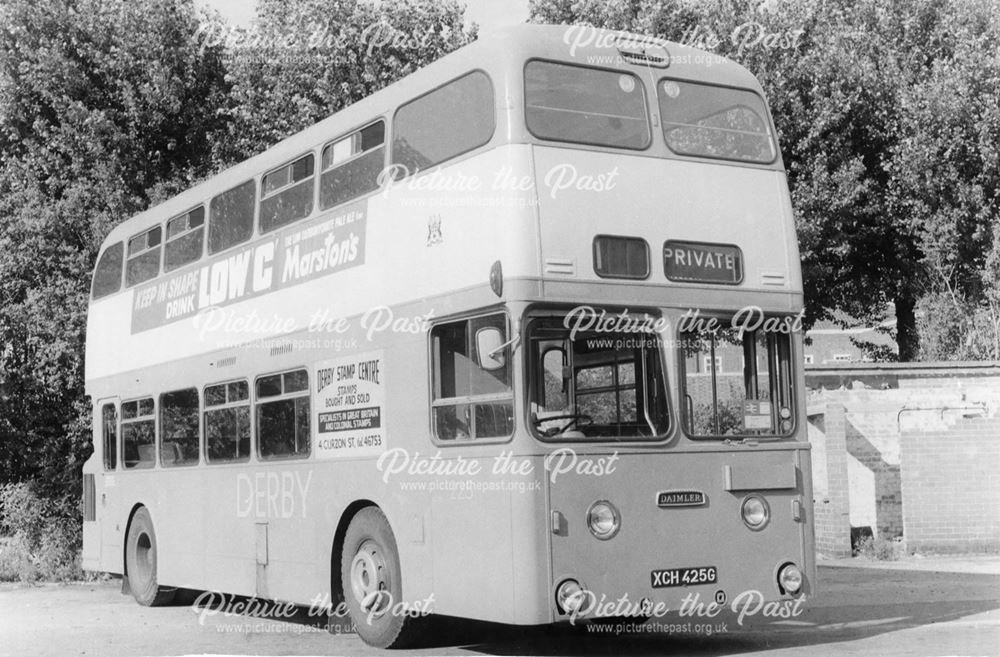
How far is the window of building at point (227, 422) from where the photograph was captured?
12828mm

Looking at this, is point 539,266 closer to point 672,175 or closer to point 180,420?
point 672,175

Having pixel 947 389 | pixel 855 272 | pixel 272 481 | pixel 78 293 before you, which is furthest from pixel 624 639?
pixel 855 272

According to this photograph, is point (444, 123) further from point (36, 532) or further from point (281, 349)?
point (36, 532)

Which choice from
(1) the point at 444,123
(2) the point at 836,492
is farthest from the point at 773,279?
(2) the point at 836,492

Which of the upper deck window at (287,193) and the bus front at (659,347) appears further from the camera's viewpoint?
the upper deck window at (287,193)

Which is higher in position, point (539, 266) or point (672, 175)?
point (672, 175)

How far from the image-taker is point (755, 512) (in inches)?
386

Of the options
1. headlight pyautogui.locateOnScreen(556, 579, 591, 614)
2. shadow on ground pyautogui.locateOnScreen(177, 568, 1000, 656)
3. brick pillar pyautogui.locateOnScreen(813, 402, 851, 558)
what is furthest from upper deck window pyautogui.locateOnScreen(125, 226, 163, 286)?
brick pillar pyautogui.locateOnScreen(813, 402, 851, 558)

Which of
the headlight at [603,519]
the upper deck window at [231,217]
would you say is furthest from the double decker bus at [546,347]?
the upper deck window at [231,217]

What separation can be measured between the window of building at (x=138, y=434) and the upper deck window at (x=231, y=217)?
89.0 inches

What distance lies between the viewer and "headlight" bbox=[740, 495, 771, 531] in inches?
384

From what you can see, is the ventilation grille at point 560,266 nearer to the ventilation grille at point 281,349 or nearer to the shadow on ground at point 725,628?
the shadow on ground at point 725,628

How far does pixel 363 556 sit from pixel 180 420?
4.23 metres

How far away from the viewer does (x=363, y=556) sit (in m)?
10.8
